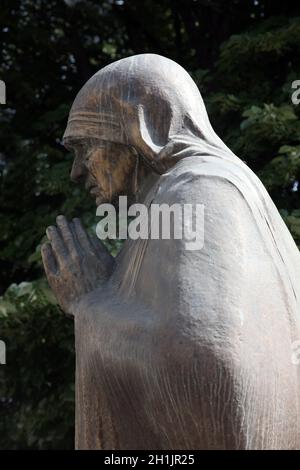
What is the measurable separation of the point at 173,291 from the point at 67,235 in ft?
2.35

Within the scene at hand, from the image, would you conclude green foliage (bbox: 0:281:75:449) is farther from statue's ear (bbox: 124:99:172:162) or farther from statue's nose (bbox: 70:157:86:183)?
statue's ear (bbox: 124:99:172:162)

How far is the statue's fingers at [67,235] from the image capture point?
3307mm

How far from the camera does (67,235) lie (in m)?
3.35

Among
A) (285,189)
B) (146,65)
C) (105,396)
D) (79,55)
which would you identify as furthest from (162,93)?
(79,55)

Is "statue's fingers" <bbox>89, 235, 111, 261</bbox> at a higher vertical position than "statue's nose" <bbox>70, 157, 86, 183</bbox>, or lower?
lower

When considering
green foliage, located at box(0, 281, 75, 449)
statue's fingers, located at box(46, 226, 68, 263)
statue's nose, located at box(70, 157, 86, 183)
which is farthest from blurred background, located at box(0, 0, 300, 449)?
statue's fingers, located at box(46, 226, 68, 263)

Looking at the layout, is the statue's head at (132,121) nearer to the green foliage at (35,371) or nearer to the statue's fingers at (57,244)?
the statue's fingers at (57,244)

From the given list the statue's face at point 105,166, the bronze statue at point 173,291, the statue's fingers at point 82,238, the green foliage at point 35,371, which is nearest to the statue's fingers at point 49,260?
the bronze statue at point 173,291

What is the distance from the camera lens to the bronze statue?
8.74 feet

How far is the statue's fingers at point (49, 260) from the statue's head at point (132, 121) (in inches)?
10.0

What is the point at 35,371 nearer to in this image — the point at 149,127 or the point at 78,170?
the point at 78,170

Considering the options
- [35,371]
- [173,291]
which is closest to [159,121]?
[173,291]

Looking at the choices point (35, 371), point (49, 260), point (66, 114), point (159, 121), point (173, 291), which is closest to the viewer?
point (173, 291)

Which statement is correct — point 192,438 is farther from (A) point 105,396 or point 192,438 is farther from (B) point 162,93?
(B) point 162,93
